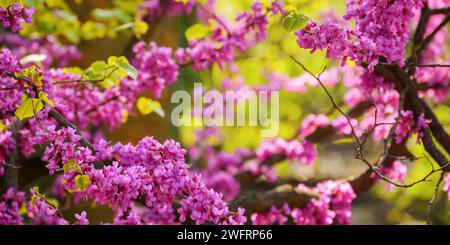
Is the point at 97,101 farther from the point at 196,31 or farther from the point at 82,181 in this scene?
the point at 82,181

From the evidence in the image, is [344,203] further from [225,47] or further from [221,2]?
[221,2]

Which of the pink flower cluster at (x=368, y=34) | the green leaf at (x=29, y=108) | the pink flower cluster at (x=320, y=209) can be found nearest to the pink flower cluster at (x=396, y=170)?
the pink flower cluster at (x=320, y=209)

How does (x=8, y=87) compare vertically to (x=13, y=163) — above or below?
above

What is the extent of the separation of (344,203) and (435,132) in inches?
30.4

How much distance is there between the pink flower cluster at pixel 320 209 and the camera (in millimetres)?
3797

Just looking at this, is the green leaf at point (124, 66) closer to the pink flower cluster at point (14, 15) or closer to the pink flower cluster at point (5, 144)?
the pink flower cluster at point (14, 15)

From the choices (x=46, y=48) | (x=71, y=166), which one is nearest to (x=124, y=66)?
(x=71, y=166)

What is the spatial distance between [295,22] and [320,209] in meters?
1.55

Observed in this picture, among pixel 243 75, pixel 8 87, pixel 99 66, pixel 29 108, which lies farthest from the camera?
pixel 243 75

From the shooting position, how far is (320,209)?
3.80 metres

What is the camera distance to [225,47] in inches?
161

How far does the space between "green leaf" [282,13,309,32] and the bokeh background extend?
3.78ft

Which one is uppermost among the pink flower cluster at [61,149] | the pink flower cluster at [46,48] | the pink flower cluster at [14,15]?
the pink flower cluster at [46,48]

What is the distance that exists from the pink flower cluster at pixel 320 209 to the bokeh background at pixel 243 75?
0.90 feet
